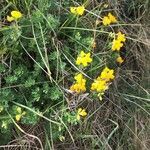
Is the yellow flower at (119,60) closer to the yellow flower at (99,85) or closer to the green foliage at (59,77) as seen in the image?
the green foliage at (59,77)

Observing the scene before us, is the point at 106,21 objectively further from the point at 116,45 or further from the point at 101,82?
the point at 101,82

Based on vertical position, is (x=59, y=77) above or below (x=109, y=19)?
below

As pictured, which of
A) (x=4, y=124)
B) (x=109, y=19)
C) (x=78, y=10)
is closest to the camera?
(x=4, y=124)

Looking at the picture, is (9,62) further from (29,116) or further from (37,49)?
(29,116)

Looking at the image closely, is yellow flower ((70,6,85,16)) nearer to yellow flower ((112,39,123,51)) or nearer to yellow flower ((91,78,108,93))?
yellow flower ((112,39,123,51))

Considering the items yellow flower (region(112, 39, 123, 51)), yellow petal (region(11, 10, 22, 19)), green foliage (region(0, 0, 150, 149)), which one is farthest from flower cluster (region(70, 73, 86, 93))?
yellow petal (region(11, 10, 22, 19))

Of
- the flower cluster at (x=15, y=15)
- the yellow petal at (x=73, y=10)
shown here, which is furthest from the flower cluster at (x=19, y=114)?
the yellow petal at (x=73, y=10)

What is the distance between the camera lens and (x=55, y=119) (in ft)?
5.92

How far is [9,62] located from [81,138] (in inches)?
17.7

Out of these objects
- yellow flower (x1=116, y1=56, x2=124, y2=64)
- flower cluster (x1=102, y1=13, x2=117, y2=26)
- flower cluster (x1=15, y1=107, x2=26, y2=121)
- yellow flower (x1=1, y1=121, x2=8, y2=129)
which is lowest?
yellow flower (x1=1, y1=121, x2=8, y2=129)

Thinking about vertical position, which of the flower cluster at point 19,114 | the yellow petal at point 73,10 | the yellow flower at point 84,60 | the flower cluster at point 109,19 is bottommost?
the flower cluster at point 19,114

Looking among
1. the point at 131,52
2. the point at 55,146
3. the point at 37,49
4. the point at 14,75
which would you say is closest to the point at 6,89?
the point at 14,75

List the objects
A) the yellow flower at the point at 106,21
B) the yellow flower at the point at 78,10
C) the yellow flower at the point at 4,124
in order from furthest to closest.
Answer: the yellow flower at the point at 106,21
the yellow flower at the point at 78,10
the yellow flower at the point at 4,124

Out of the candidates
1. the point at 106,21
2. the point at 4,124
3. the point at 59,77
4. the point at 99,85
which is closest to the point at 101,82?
the point at 99,85
